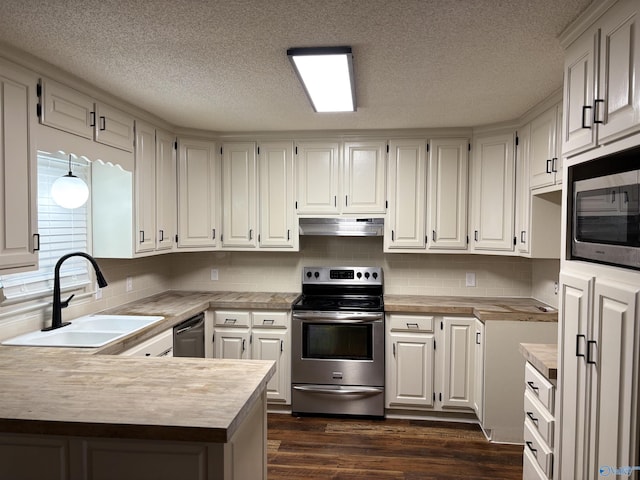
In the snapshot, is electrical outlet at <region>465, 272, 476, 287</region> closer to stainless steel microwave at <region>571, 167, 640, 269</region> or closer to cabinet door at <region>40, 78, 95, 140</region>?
stainless steel microwave at <region>571, 167, 640, 269</region>

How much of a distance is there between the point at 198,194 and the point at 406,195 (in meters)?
1.78

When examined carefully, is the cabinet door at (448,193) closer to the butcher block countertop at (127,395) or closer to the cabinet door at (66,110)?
the butcher block countertop at (127,395)

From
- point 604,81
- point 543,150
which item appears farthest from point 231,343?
point 604,81

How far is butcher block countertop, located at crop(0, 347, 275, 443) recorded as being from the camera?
1275 millimetres

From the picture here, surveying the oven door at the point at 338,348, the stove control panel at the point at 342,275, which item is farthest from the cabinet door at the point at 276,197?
the oven door at the point at 338,348

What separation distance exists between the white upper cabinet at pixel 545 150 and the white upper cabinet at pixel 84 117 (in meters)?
2.77

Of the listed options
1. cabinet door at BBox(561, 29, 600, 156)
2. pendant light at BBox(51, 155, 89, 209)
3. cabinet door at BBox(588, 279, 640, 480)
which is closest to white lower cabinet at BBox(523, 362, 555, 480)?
cabinet door at BBox(588, 279, 640, 480)

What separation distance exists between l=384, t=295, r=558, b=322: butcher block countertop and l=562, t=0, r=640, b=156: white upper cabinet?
1.64 m

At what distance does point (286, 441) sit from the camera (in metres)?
3.18

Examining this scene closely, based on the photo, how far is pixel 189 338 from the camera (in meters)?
3.29

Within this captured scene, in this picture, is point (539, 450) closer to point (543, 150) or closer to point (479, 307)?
point (479, 307)

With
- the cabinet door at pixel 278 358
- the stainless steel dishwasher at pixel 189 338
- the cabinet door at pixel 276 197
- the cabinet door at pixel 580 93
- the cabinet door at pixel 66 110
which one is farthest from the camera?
the cabinet door at pixel 276 197

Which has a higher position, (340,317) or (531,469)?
(340,317)

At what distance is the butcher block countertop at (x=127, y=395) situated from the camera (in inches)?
50.2
